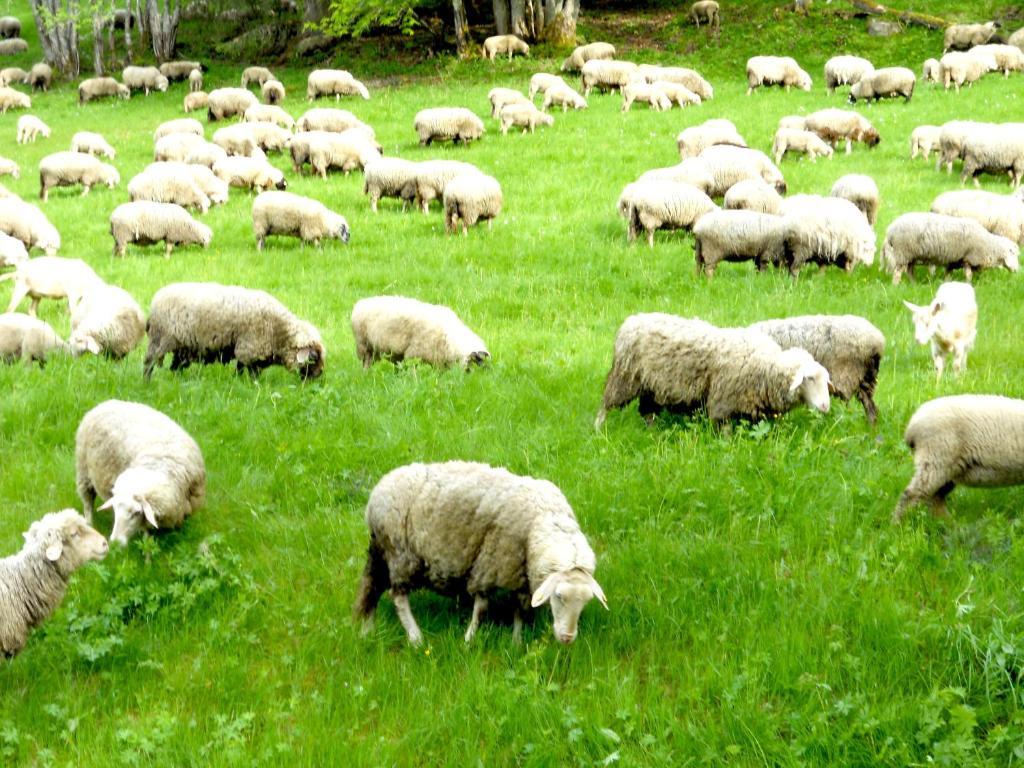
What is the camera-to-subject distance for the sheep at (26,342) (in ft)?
36.7

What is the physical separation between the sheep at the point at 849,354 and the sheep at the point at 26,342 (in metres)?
7.60

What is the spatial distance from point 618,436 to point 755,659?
123 inches

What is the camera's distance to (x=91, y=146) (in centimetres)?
2417

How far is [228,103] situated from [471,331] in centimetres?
2011

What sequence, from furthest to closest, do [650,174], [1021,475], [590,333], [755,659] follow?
[650,174], [590,333], [1021,475], [755,659]

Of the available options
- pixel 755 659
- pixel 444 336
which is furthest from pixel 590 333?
pixel 755 659

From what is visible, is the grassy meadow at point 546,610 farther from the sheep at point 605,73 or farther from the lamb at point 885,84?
the sheep at point 605,73

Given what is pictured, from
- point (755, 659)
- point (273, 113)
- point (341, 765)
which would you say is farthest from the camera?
point (273, 113)

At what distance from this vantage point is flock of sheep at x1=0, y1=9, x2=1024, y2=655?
5.56 m

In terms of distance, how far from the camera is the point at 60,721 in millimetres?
5086

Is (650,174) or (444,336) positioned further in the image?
(650,174)

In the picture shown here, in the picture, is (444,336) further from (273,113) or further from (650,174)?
(273,113)

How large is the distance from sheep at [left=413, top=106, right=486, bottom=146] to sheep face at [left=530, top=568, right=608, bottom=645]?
1917 centimetres

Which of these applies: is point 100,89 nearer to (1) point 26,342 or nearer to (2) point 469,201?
(2) point 469,201
